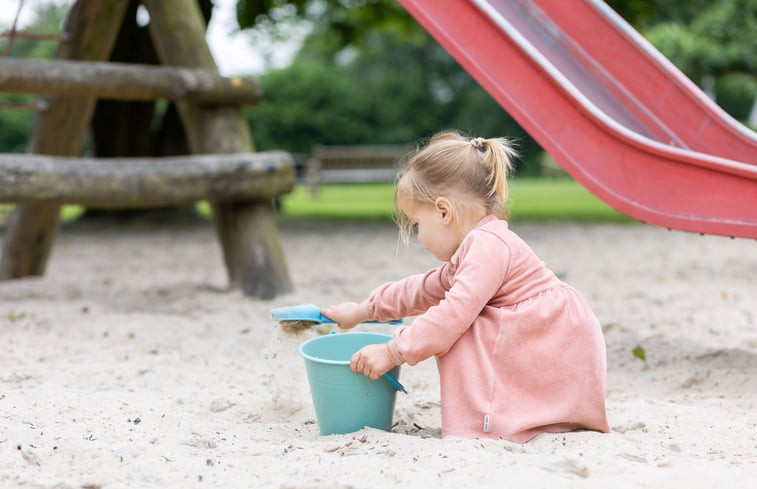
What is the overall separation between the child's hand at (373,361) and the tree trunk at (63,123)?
3.09 m

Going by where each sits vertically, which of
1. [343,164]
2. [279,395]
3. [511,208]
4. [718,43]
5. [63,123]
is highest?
[718,43]

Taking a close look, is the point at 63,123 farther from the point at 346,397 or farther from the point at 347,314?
the point at 346,397

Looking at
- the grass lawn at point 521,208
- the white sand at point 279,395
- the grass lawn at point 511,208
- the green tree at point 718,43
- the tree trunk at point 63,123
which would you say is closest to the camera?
the white sand at point 279,395

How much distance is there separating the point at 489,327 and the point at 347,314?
→ 1.42 ft

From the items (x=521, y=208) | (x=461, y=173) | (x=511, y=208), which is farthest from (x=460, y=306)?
(x=521, y=208)

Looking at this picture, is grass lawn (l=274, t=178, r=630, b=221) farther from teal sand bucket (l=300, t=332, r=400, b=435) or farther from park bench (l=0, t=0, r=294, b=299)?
teal sand bucket (l=300, t=332, r=400, b=435)

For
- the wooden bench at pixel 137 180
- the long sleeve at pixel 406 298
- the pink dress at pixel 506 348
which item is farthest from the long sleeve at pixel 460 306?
the wooden bench at pixel 137 180

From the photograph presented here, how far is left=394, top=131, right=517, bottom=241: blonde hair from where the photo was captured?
6.98 feet

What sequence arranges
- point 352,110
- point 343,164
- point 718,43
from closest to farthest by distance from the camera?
point 718,43, point 343,164, point 352,110

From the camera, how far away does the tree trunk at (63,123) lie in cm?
444

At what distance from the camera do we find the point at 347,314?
89.7 inches

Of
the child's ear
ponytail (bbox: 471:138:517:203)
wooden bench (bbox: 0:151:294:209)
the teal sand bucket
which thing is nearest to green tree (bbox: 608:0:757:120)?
wooden bench (bbox: 0:151:294:209)

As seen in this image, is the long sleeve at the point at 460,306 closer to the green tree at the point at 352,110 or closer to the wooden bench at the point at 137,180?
the wooden bench at the point at 137,180

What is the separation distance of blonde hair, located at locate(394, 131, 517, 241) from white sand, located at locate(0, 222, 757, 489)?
63 centimetres
